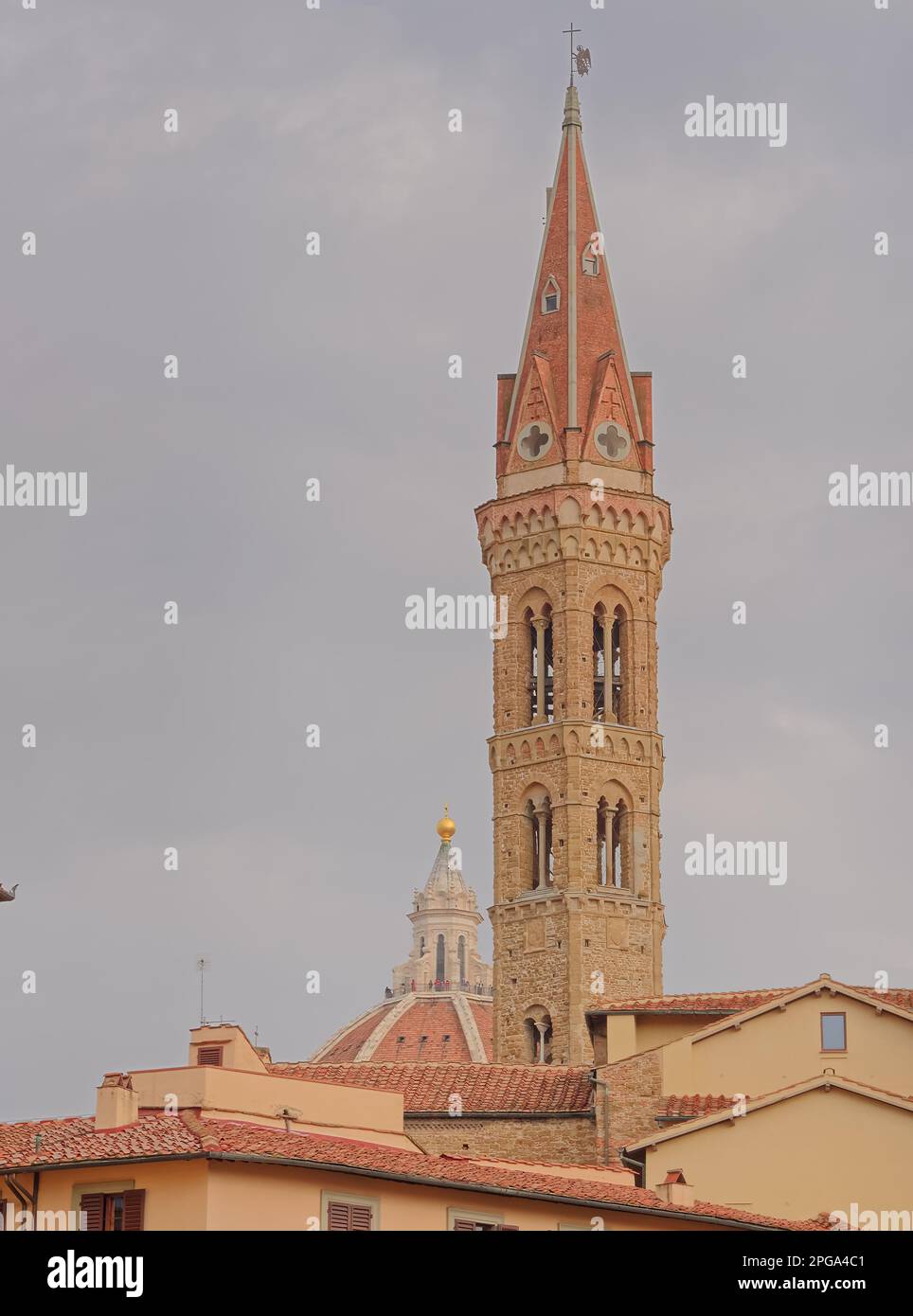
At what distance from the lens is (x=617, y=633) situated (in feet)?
254

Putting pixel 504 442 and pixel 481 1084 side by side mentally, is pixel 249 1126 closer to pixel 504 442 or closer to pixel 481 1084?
pixel 481 1084

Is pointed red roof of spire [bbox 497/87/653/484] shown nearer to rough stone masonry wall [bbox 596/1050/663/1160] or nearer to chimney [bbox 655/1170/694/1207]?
rough stone masonry wall [bbox 596/1050/663/1160]

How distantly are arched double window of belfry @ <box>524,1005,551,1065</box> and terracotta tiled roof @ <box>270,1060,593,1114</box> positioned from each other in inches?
560

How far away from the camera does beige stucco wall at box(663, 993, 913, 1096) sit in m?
48.4

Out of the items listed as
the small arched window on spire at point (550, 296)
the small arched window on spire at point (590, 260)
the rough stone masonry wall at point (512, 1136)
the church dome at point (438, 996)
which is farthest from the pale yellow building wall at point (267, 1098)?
the church dome at point (438, 996)

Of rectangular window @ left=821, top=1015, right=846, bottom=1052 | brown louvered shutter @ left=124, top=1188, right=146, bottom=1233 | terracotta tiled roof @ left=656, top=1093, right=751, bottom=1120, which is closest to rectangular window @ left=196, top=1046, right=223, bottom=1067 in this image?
terracotta tiled roof @ left=656, top=1093, right=751, bottom=1120

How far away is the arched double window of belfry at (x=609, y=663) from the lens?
76.3m

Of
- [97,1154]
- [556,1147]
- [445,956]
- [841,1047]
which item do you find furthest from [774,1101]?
[445,956]

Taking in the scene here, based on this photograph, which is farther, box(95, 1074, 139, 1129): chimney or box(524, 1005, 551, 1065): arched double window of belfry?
box(524, 1005, 551, 1065): arched double window of belfry

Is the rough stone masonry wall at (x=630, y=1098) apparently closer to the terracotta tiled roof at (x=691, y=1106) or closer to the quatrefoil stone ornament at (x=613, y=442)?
the terracotta tiled roof at (x=691, y=1106)

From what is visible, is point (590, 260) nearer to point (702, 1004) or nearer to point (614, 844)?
point (614, 844)

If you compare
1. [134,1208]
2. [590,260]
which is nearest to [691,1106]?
[134,1208]

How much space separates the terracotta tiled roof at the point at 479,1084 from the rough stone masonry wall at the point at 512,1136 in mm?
261
